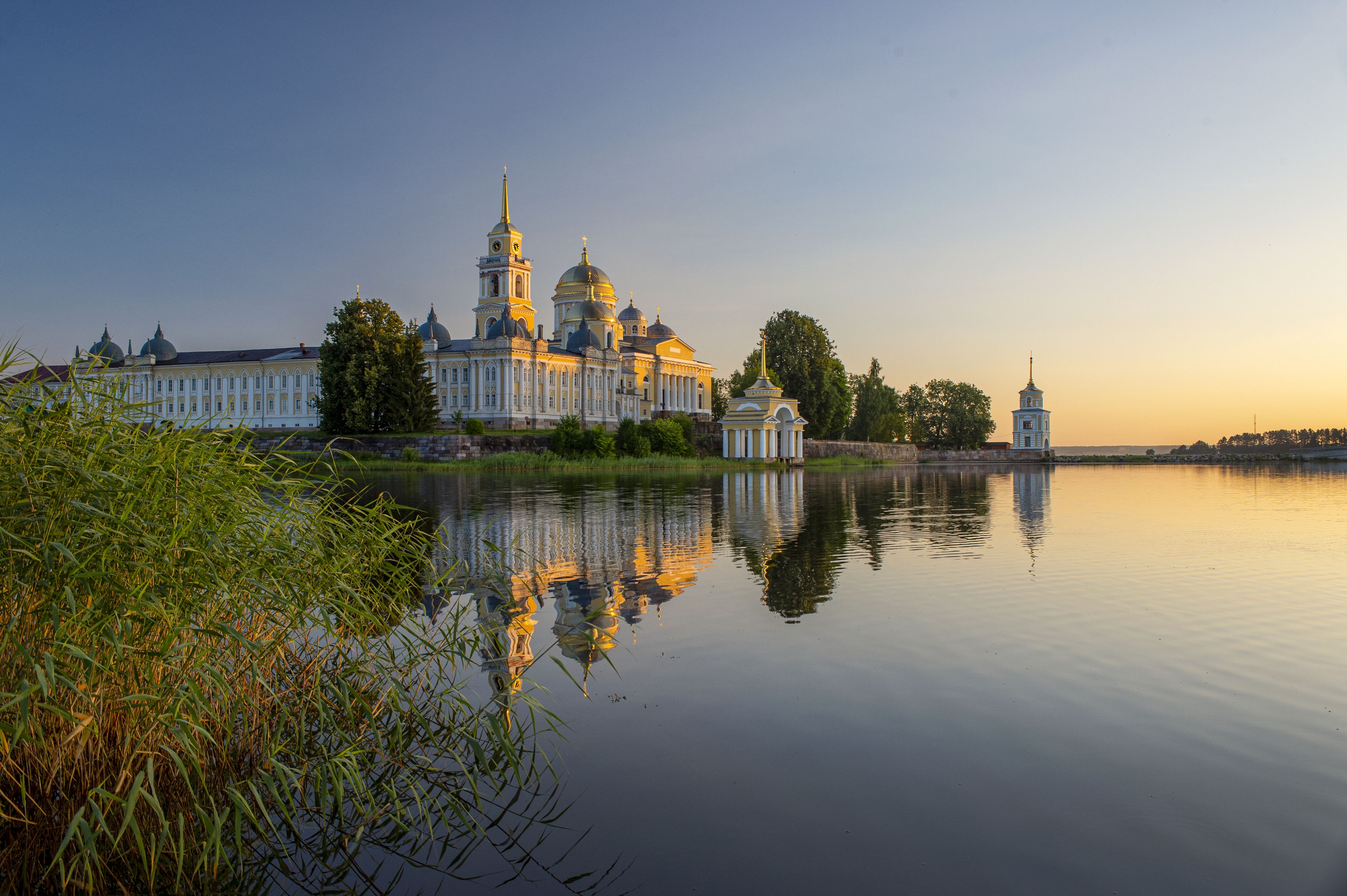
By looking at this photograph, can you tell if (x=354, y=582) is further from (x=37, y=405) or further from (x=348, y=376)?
(x=348, y=376)

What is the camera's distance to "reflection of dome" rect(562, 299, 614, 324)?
9306 cm

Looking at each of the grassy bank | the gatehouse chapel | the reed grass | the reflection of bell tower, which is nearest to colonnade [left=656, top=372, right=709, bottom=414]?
the gatehouse chapel

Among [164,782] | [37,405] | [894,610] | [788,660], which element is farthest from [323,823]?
[894,610]

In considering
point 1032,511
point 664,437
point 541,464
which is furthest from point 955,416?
point 1032,511

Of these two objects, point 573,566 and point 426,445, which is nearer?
point 573,566

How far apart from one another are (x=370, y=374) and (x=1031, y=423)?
262 ft

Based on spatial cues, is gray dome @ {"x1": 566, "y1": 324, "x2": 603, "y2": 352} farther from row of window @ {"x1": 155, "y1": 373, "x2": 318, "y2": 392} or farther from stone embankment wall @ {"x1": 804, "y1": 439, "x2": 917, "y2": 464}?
row of window @ {"x1": 155, "y1": 373, "x2": 318, "y2": 392}

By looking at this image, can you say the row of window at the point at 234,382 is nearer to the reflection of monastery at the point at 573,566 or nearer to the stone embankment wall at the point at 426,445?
the stone embankment wall at the point at 426,445

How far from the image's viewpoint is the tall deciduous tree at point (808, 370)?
79.6 meters

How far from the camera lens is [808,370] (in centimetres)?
8019

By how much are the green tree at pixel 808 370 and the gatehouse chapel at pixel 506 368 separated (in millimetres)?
17099

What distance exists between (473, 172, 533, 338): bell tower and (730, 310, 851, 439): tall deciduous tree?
24361 millimetres

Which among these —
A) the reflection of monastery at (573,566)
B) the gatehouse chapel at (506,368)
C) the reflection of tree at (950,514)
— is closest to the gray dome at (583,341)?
the gatehouse chapel at (506,368)

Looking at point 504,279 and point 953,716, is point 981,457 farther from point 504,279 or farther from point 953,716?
point 953,716
